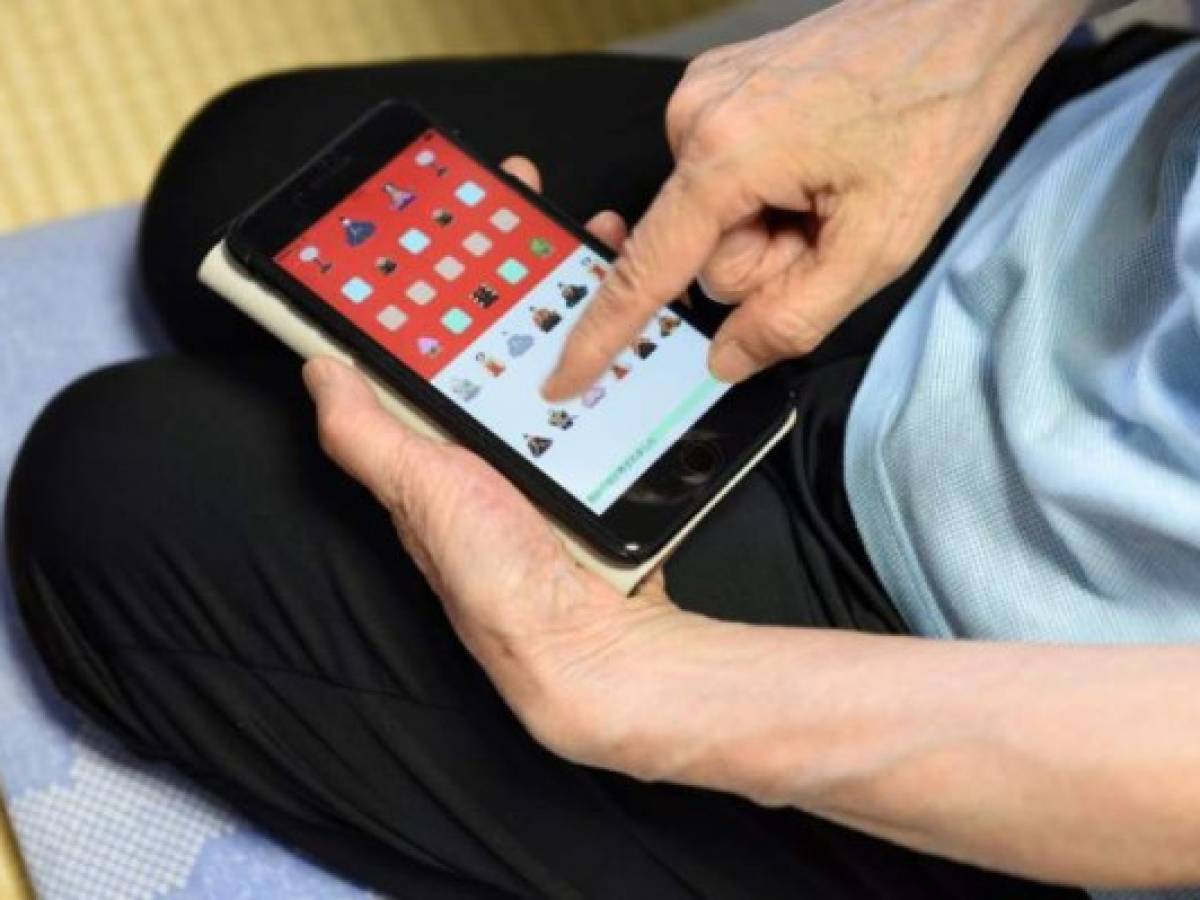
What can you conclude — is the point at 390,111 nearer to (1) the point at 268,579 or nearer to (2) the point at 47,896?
(1) the point at 268,579

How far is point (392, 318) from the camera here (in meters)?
0.62

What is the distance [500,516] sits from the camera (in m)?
0.55

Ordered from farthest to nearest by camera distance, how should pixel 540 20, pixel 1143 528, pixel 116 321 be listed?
pixel 540 20 < pixel 116 321 < pixel 1143 528

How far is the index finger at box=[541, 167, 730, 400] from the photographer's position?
0.55 meters

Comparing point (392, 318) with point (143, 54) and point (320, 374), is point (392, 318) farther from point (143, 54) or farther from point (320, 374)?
point (143, 54)

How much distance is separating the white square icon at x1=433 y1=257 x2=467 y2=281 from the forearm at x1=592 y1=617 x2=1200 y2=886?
199mm

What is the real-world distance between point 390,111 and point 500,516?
8.8 inches

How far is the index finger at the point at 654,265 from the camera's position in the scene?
553 mm

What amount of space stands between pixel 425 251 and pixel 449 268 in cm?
1

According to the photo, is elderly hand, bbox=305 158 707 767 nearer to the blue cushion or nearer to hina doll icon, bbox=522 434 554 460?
hina doll icon, bbox=522 434 554 460

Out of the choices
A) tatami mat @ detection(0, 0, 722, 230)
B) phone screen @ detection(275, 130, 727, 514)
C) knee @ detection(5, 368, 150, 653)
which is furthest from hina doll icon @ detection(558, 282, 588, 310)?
tatami mat @ detection(0, 0, 722, 230)

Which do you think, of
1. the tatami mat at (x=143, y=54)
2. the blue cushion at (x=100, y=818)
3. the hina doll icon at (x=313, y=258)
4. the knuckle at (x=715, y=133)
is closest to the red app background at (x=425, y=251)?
the hina doll icon at (x=313, y=258)

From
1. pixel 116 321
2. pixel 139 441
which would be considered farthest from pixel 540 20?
pixel 139 441

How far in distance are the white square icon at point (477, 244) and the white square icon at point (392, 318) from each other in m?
0.05
